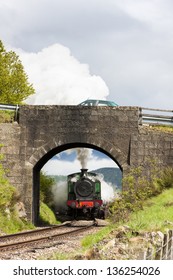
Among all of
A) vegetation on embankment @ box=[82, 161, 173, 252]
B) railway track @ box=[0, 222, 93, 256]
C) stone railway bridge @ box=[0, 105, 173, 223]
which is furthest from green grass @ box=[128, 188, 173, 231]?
railway track @ box=[0, 222, 93, 256]

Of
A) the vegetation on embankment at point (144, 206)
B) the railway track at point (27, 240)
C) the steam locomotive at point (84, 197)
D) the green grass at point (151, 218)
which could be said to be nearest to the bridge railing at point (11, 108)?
the railway track at point (27, 240)

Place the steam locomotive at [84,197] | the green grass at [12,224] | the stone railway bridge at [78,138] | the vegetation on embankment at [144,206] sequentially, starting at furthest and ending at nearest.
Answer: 1. the steam locomotive at [84,197]
2. the stone railway bridge at [78,138]
3. the green grass at [12,224]
4. the vegetation on embankment at [144,206]

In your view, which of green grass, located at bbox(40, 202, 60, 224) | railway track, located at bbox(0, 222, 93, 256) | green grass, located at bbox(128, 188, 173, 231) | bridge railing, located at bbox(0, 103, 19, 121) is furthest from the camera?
green grass, located at bbox(40, 202, 60, 224)

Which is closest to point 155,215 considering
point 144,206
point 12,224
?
point 144,206

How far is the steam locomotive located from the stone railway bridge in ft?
30.3

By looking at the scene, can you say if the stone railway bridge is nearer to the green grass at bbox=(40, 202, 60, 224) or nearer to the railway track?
the railway track

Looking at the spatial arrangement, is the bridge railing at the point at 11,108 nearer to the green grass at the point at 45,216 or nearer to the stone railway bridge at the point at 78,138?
the stone railway bridge at the point at 78,138

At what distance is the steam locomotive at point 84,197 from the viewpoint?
3538cm

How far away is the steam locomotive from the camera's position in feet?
116

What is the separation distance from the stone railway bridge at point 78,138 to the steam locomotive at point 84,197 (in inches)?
363

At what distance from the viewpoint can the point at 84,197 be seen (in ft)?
117

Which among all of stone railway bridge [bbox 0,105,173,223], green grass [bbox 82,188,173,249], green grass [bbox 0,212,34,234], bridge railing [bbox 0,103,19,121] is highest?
bridge railing [bbox 0,103,19,121]
